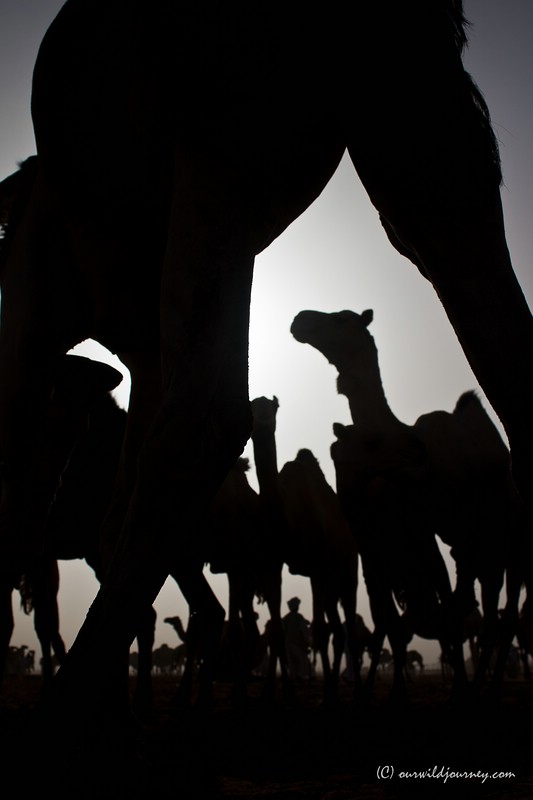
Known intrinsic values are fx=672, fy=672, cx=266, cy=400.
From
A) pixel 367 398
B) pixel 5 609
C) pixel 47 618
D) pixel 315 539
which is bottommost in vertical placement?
pixel 47 618

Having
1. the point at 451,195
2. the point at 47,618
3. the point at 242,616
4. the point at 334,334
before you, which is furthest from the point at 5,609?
the point at 242,616

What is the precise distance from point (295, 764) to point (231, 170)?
2.42 m

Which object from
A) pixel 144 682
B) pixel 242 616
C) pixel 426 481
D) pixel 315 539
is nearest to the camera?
pixel 144 682

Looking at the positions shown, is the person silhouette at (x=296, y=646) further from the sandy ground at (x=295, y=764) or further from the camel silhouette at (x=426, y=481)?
the sandy ground at (x=295, y=764)

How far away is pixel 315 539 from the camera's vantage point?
9.93 meters

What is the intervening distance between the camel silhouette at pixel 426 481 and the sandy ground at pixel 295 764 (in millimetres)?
3586

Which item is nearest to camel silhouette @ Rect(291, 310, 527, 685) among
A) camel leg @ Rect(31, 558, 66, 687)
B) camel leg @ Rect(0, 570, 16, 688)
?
camel leg @ Rect(31, 558, 66, 687)

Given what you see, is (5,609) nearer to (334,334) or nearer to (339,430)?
(339,430)

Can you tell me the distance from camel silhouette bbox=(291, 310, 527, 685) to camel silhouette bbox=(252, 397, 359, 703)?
99 centimetres

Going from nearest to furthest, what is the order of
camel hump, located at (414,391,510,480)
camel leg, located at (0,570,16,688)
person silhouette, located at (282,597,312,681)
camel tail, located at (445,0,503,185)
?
camel tail, located at (445,0,503,185) → camel leg, located at (0,570,16,688) → camel hump, located at (414,391,510,480) → person silhouette, located at (282,597,312,681)

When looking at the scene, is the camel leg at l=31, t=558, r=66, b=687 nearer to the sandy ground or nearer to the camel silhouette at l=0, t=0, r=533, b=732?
the sandy ground

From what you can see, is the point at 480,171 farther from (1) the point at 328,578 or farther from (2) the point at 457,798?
(1) the point at 328,578

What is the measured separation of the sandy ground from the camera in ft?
5.58

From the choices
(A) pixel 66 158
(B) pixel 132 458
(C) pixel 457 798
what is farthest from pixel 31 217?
(C) pixel 457 798
